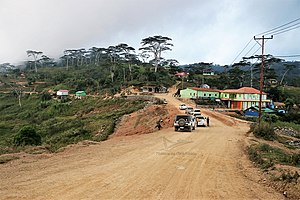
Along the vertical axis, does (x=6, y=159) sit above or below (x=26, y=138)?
above

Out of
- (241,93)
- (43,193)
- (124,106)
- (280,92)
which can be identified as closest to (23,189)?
(43,193)

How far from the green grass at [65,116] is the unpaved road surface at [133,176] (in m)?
19.1

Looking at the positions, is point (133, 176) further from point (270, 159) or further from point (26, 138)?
point (26, 138)

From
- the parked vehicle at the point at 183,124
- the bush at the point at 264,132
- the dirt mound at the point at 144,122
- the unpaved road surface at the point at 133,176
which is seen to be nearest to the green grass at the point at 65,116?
the dirt mound at the point at 144,122

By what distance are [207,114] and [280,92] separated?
3554cm

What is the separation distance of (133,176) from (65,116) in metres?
50.2

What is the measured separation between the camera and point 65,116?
58.7 meters

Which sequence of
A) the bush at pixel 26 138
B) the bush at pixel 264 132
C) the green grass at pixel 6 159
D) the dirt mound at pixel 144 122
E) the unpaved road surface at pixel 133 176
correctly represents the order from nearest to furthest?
1. the unpaved road surface at pixel 133 176
2. the green grass at pixel 6 159
3. the bush at pixel 264 132
4. the bush at pixel 26 138
5. the dirt mound at pixel 144 122

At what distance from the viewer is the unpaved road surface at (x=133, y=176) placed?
8.93 metres

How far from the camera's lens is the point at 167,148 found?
17.4m

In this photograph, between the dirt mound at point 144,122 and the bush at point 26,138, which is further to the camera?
the dirt mound at point 144,122

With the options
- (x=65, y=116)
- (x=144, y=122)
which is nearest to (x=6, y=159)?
(x=144, y=122)

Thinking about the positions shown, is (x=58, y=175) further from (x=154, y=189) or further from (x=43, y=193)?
(x=154, y=189)

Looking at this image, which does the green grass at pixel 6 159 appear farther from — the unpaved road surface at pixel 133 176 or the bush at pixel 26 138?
the bush at pixel 26 138
